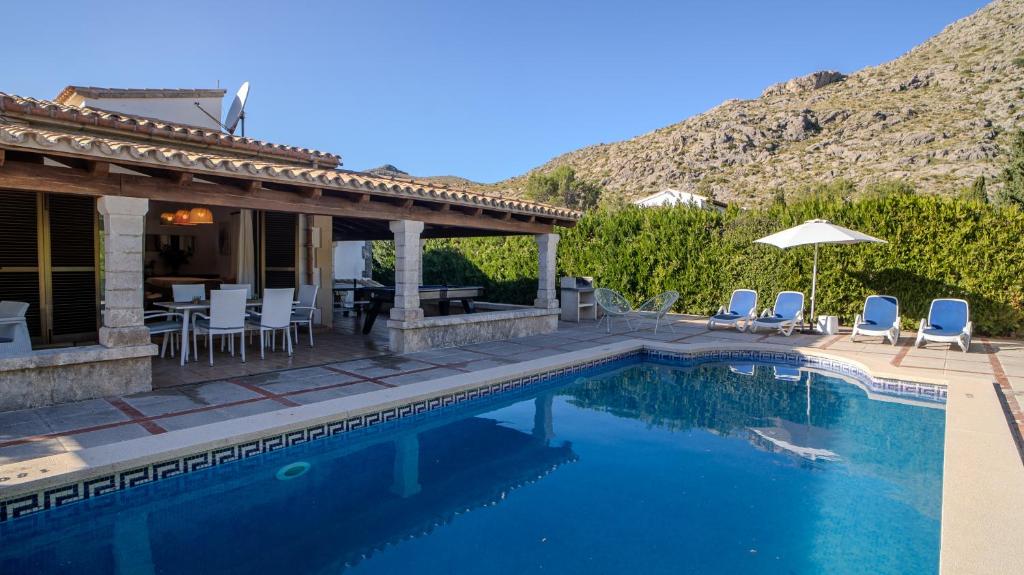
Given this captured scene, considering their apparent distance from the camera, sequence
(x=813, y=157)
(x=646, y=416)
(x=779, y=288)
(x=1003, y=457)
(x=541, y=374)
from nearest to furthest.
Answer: (x=1003, y=457)
(x=646, y=416)
(x=541, y=374)
(x=779, y=288)
(x=813, y=157)

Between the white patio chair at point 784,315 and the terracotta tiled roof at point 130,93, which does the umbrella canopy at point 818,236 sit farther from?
the terracotta tiled roof at point 130,93

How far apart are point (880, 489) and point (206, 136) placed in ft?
34.5

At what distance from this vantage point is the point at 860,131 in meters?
44.0

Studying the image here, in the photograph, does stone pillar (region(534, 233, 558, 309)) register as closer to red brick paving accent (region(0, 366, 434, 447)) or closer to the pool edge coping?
the pool edge coping

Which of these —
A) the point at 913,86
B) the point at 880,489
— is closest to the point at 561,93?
the point at 880,489

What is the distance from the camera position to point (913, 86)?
156ft

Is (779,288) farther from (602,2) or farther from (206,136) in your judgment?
(602,2)

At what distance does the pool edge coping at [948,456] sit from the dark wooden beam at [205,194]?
2.79 metres

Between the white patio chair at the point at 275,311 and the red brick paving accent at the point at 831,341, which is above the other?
the white patio chair at the point at 275,311

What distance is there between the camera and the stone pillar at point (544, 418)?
607 centimetres

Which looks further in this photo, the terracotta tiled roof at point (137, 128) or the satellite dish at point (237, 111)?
the satellite dish at point (237, 111)

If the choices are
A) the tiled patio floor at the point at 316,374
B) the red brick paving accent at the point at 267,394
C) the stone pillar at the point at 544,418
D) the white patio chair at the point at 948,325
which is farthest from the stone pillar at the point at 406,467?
the white patio chair at the point at 948,325

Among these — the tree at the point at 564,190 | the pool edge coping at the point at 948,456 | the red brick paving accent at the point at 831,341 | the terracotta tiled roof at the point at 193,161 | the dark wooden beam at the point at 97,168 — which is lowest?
the pool edge coping at the point at 948,456

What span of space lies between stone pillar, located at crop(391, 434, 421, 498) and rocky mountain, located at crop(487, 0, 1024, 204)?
38.9m
